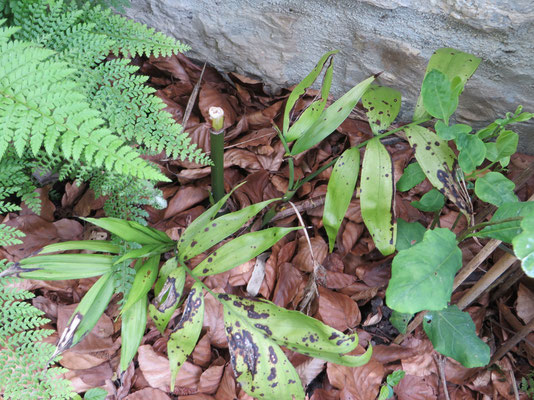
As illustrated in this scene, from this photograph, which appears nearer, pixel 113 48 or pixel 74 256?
pixel 74 256

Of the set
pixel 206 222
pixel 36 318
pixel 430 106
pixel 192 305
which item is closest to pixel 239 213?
pixel 206 222

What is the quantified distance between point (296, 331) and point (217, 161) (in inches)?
21.7

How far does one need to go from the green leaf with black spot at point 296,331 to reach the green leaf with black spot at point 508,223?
0.41m

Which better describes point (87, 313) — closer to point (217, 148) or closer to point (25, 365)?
point (25, 365)

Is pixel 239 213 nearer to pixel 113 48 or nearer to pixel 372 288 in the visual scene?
pixel 372 288

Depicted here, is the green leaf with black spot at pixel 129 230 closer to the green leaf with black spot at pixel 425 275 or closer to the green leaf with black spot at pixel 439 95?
the green leaf with black spot at pixel 425 275

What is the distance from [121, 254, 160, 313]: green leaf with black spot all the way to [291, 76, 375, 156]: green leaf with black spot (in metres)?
0.54

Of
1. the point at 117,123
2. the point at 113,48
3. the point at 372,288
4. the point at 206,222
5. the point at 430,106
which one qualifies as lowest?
the point at 372,288

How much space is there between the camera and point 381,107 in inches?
48.9

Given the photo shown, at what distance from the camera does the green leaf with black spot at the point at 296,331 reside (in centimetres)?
109

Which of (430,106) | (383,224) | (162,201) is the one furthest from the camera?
(162,201)

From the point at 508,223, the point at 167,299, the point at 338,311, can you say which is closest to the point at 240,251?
the point at 167,299

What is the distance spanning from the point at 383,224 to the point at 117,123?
82cm

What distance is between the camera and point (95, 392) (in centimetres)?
138
